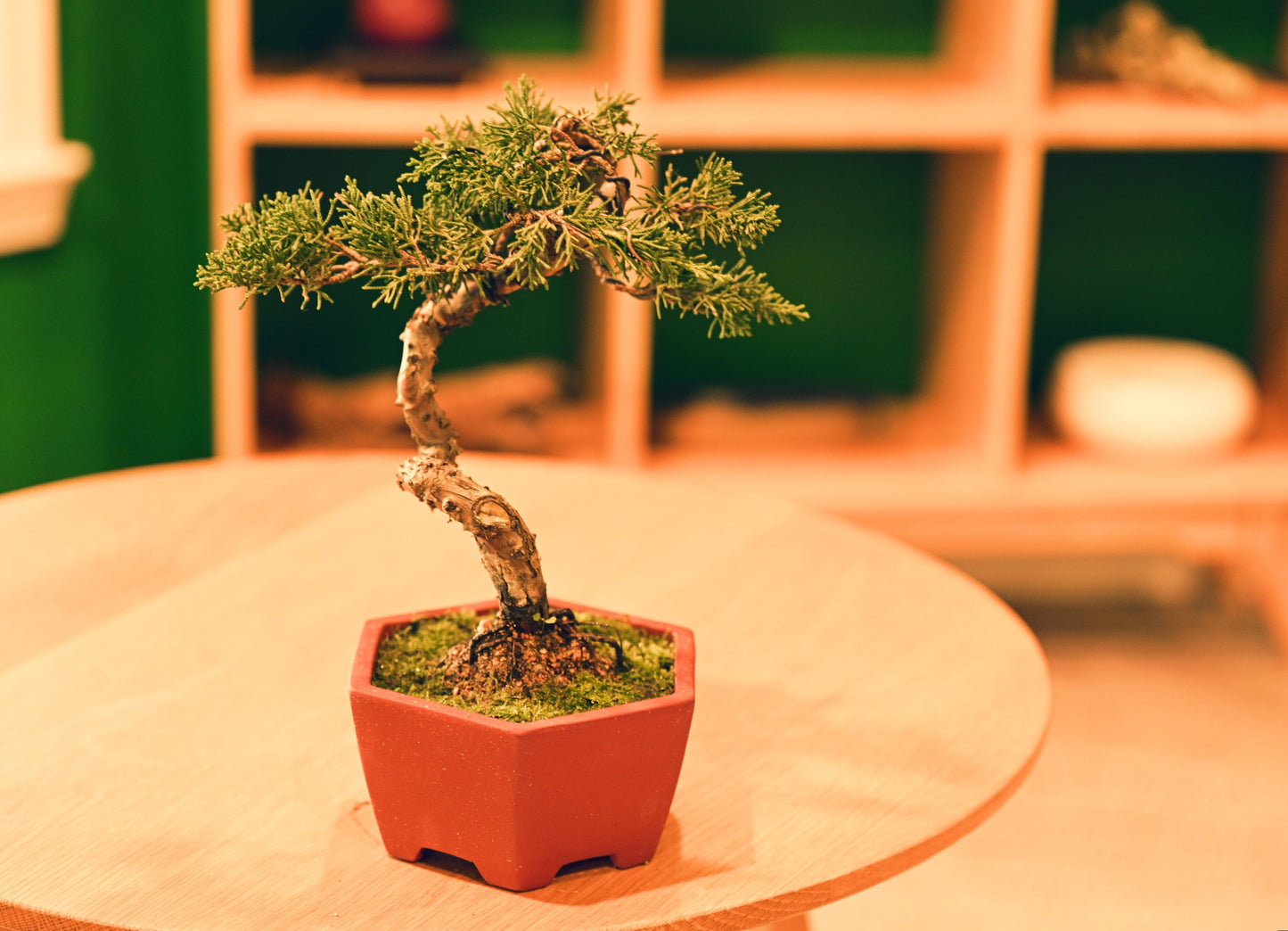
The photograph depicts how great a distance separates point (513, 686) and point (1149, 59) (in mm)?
1813

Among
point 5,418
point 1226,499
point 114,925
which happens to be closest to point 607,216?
point 114,925

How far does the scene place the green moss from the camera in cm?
70

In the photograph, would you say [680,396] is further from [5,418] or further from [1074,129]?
[5,418]

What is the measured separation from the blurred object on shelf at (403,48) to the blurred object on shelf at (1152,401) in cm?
105

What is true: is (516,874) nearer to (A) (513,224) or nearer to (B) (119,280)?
(A) (513,224)

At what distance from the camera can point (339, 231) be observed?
673 millimetres

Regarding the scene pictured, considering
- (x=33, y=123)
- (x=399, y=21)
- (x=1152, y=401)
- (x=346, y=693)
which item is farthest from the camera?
(x=1152, y=401)

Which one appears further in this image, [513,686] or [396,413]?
[396,413]

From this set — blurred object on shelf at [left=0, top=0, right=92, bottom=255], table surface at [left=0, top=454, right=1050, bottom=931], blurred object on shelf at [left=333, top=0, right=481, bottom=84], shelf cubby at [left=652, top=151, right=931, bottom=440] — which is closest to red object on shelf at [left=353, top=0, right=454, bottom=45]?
blurred object on shelf at [left=333, top=0, right=481, bottom=84]

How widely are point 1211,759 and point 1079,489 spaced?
425 millimetres

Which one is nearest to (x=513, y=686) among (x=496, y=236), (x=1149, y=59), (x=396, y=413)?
(x=496, y=236)

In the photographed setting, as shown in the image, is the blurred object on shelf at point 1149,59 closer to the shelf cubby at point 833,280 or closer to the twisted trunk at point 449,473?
the shelf cubby at point 833,280

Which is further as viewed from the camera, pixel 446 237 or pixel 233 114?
pixel 233 114

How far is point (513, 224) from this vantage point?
A: 2.18 feet
